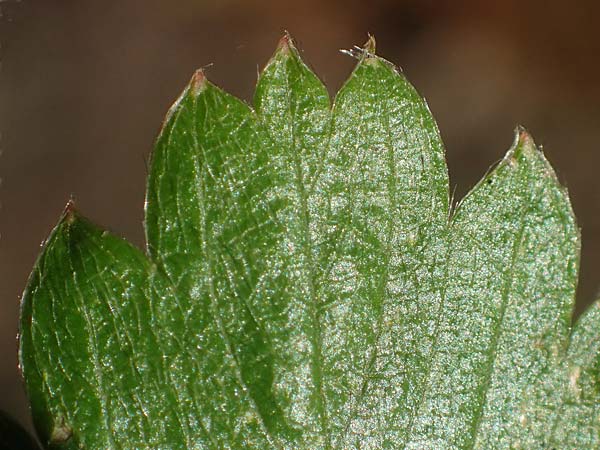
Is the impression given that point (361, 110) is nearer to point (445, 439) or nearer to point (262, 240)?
point (262, 240)

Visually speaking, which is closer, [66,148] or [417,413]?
[417,413]

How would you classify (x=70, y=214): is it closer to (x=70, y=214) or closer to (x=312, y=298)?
(x=70, y=214)

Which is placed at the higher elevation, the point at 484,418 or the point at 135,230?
the point at 135,230

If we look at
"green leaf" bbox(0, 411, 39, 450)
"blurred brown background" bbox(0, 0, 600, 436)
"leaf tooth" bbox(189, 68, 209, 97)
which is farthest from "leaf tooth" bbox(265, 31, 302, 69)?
"blurred brown background" bbox(0, 0, 600, 436)

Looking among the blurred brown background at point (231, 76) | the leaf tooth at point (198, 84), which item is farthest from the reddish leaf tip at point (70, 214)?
the blurred brown background at point (231, 76)

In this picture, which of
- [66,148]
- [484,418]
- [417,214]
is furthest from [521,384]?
[66,148]
